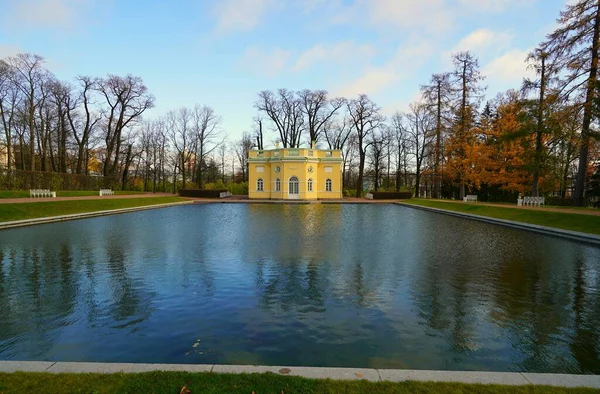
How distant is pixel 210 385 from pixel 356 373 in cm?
136

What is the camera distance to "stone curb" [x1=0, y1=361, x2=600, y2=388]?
3137 mm

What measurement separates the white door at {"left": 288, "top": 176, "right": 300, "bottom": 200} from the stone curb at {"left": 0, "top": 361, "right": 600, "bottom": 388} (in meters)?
37.8

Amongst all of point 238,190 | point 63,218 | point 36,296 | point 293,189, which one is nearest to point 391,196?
point 293,189

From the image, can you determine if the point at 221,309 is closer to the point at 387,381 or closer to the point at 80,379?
the point at 80,379

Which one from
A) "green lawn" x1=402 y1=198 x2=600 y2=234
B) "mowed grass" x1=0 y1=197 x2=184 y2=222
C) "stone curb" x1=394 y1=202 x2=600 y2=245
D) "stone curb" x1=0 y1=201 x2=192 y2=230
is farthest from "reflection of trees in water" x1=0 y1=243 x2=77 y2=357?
"green lawn" x1=402 y1=198 x2=600 y2=234

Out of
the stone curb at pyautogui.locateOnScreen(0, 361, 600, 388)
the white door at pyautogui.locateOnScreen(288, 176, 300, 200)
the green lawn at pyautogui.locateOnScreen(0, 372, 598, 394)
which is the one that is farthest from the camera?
the white door at pyautogui.locateOnScreen(288, 176, 300, 200)

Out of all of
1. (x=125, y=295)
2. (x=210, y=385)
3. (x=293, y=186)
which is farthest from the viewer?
(x=293, y=186)

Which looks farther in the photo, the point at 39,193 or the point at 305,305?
the point at 39,193

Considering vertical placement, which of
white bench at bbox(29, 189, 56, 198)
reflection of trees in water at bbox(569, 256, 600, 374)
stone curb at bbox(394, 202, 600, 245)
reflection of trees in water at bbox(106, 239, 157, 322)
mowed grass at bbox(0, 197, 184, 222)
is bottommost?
reflection of trees in water at bbox(569, 256, 600, 374)

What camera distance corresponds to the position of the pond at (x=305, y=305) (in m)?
4.09

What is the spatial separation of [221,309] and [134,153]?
180 ft

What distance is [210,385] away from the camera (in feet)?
9.77

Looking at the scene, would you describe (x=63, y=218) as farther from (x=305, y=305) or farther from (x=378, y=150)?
(x=378, y=150)

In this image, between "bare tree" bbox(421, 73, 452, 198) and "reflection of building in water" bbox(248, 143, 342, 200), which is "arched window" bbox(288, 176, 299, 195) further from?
"bare tree" bbox(421, 73, 452, 198)
